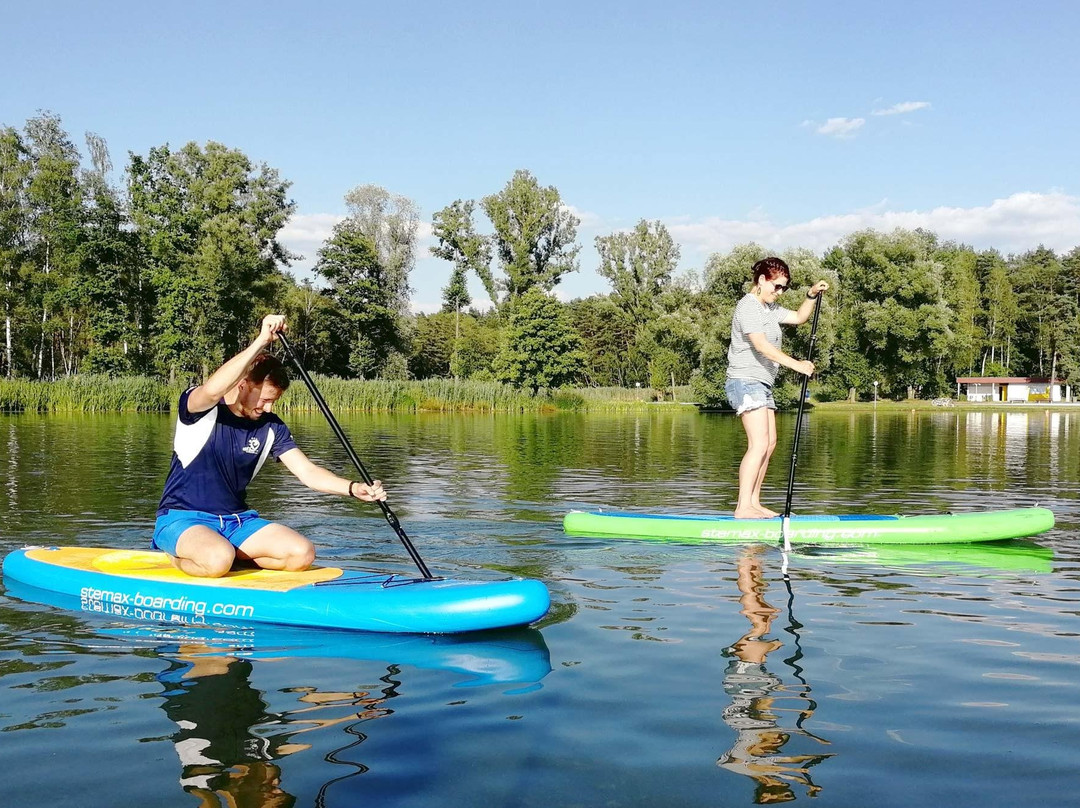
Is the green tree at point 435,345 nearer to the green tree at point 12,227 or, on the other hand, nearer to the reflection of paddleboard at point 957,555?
the green tree at point 12,227

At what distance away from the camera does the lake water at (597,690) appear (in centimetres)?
352

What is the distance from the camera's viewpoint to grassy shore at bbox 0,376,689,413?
36156mm

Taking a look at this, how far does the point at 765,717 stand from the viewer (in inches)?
164

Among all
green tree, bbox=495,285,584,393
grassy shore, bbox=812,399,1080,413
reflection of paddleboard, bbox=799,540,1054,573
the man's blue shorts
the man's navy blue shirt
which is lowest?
reflection of paddleboard, bbox=799,540,1054,573

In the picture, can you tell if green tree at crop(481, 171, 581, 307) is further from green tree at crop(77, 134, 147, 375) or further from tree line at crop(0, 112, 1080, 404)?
green tree at crop(77, 134, 147, 375)

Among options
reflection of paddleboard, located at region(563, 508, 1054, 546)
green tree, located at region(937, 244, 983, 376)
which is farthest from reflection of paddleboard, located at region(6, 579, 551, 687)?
green tree, located at region(937, 244, 983, 376)

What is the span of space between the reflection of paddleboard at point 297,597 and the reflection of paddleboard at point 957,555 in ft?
12.0

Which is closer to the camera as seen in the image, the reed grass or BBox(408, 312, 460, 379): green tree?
the reed grass

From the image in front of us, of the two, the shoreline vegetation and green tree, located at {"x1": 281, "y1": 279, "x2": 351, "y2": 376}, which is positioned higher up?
green tree, located at {"x1": 281, "y1": 279, "x2": 351, "y2": 376}

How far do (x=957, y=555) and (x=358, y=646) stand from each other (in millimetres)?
5414

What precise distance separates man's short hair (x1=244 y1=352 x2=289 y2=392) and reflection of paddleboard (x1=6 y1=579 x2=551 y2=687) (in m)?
1.55

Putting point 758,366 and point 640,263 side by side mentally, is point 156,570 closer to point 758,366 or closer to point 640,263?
point 758,366

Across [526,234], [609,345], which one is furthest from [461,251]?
[609,345]

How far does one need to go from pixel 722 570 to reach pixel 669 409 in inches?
1931
